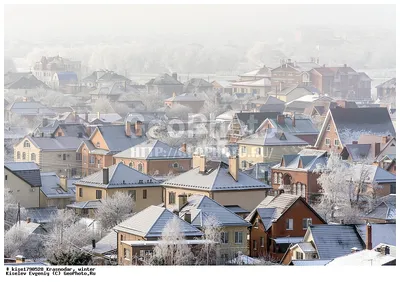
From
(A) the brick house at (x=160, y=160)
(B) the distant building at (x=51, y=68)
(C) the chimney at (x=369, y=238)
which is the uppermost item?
(B) the distant building at (x=51, y=68)

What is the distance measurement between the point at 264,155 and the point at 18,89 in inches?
1385

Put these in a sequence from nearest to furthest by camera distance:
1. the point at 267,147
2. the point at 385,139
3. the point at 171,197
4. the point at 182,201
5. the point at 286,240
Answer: the point at 286,240, the point at 182,201, the point at 171,197, the point at 385,139, the point at 267,147

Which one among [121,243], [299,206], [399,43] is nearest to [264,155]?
[299,206]

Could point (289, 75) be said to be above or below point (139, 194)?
above

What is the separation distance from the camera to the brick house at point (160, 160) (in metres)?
31.4

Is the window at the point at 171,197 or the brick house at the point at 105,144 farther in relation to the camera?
the brick house at the point at 105,144

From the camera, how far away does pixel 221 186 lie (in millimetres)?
24812

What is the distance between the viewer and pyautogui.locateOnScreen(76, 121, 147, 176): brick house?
3519 centimetres

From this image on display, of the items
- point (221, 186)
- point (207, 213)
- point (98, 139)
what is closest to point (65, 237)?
point (207, 213)

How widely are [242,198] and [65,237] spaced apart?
513 cm

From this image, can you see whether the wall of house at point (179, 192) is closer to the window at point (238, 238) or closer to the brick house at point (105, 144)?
the window at point (238, 238)

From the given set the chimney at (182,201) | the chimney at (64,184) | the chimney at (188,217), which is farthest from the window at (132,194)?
the chimney at (188,217)

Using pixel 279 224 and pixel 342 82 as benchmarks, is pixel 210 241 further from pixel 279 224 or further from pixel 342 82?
pixel 342 82

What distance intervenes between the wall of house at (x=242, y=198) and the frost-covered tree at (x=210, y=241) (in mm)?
3971
